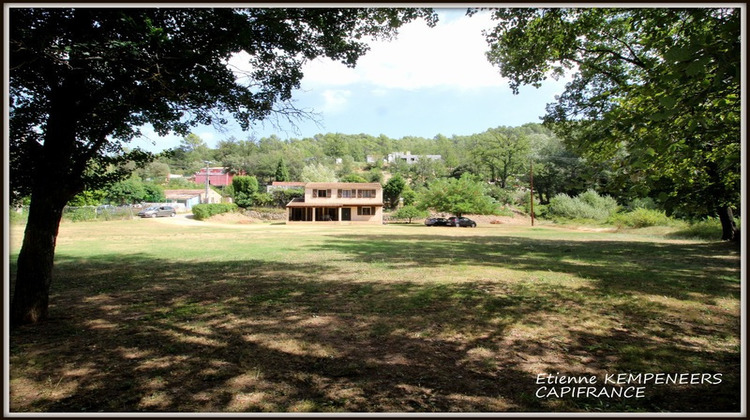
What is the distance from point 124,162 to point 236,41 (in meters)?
3.56

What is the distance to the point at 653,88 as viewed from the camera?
5027 millimetres

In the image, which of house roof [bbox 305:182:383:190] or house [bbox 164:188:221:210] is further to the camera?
house [bbox 164:188:221:210]

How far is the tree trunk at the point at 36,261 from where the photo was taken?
17.5 ft

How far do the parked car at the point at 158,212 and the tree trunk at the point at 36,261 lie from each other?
49268mm

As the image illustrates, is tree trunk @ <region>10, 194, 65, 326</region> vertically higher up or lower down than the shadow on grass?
higher up

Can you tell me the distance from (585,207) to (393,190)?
28684 millimetres

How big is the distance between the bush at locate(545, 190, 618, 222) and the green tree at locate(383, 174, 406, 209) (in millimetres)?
23816

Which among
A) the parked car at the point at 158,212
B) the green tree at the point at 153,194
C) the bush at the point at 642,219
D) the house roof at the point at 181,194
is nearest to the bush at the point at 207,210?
the parked car at the point at 158,212

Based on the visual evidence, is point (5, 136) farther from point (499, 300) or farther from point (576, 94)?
point (576, 94)

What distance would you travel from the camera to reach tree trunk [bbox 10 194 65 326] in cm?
535

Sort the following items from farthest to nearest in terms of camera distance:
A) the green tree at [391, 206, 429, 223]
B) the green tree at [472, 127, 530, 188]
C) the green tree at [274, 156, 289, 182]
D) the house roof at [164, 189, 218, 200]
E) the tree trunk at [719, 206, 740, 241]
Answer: the green tree at [274, 156, 289, 182] < the house roof at [164, 189, 218, 200] < the green tree at [472, 127, 530, 188] < the green tree at [391, 206, 429, 223] < the tree trunk at [719, 206, 740, 241]

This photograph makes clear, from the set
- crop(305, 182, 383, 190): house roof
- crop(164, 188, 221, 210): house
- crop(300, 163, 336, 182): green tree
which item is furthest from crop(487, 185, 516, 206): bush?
crop(164, 188, 221, 210): house

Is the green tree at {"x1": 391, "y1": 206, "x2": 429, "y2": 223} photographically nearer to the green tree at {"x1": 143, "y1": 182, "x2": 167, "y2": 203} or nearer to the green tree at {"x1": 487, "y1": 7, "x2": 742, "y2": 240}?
the green tree at {"x1": 487, "y1": 7, "x2": 742, "y2": 240}

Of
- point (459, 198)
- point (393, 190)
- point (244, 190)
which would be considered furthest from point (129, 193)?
point (459, 198)
